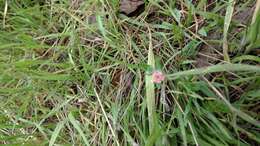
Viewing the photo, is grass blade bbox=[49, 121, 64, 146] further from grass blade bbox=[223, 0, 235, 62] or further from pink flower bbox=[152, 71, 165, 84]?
grass blade bbox=[223, 0, 235, 62]

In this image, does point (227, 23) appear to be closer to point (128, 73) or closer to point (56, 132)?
point (128, 73)

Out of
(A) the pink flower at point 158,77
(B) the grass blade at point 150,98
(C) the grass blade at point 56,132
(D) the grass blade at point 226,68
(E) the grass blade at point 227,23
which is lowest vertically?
(C) the grass blade at point 56,132

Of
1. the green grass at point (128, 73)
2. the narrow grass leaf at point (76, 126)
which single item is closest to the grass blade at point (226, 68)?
the green grass at point (128, 73)

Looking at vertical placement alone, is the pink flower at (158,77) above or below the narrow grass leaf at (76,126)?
above

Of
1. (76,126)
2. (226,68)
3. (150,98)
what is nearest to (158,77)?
(150,98)

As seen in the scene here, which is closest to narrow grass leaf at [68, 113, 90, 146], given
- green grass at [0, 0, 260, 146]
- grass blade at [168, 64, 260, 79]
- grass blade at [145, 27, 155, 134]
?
green grass at [0, 0, 260, 146]

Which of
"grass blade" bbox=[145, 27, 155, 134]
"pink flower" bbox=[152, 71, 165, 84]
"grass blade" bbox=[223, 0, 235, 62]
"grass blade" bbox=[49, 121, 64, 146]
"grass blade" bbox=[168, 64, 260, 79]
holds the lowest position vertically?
"grass blade" bbox=[49, 121, 64, 146]

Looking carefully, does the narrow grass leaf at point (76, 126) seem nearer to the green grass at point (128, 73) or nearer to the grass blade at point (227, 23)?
the green grass at point (128, 73)

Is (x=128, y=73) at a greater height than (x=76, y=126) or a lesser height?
greater
